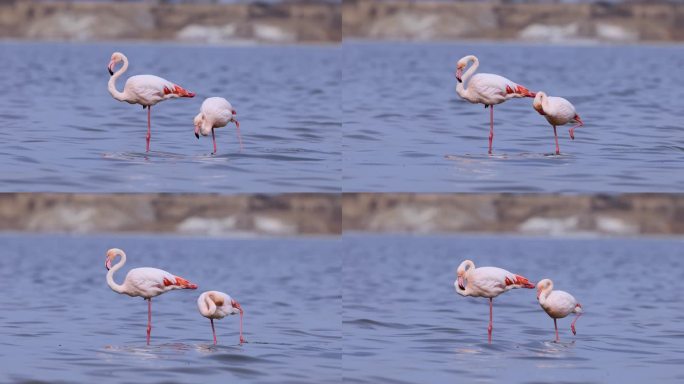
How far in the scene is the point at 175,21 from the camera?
92.0ft

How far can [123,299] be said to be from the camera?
643 inches

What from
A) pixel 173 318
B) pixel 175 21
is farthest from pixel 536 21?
pixel 173 318

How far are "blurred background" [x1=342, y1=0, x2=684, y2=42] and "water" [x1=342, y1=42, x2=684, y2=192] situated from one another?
17.6ft

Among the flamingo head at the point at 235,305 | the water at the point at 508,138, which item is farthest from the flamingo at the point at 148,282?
the water at the point at 508,138

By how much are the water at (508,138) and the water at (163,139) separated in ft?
1.15

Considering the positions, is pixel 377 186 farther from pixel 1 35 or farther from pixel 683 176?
pixel 1 35

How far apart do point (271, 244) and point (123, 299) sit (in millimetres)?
11990

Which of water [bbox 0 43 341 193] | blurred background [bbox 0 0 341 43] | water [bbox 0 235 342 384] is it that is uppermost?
blurred background [bbox 0 0 341 43]

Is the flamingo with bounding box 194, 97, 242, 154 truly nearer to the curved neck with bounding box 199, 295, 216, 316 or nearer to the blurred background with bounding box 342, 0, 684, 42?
the curved neck with bounding box 199, 295, 216, 316

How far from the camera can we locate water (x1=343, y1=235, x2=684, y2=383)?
10.2 m

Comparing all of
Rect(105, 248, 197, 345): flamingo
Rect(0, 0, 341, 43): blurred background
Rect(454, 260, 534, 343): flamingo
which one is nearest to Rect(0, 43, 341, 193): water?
Rect(105, 248, 197, 345): flamingo

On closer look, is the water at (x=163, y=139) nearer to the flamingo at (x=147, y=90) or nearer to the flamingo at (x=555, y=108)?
the flamingo at (x=147, y=90)

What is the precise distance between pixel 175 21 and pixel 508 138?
682 inches

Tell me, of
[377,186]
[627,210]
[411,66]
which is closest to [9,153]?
[377,186]
